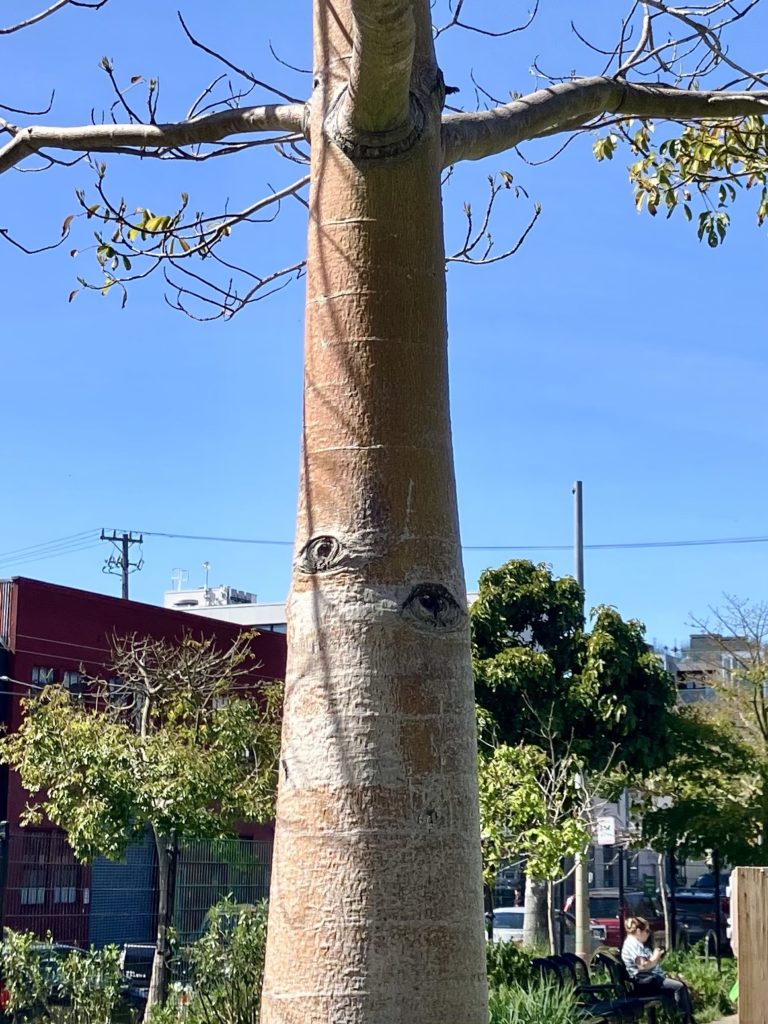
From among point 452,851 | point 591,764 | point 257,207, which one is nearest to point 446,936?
point 452,851

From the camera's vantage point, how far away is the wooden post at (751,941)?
306 centimetres

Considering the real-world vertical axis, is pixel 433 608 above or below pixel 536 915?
above

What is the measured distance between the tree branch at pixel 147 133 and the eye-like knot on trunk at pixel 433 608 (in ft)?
5.79

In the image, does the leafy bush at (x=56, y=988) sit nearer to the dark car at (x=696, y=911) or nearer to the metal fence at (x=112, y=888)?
the metal fence at (x=112, y=888)

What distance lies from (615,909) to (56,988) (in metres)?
28.8

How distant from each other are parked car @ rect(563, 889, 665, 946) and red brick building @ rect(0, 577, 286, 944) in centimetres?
838

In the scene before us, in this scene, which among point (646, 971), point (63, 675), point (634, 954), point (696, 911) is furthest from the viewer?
point (696, 911)

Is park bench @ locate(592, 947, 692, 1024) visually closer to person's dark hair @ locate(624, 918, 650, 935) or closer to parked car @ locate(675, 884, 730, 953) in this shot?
person's dark hair @ locate(624, 918, 650, 935)

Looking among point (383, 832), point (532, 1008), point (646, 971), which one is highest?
point (383, 832)

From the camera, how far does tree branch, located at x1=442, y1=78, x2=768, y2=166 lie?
4.15 m

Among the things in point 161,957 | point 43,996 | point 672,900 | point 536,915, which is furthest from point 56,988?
point 536,915

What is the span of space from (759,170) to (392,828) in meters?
5.71

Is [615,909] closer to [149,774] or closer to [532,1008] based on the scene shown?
[149,774]

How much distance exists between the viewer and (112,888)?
16.9 m
